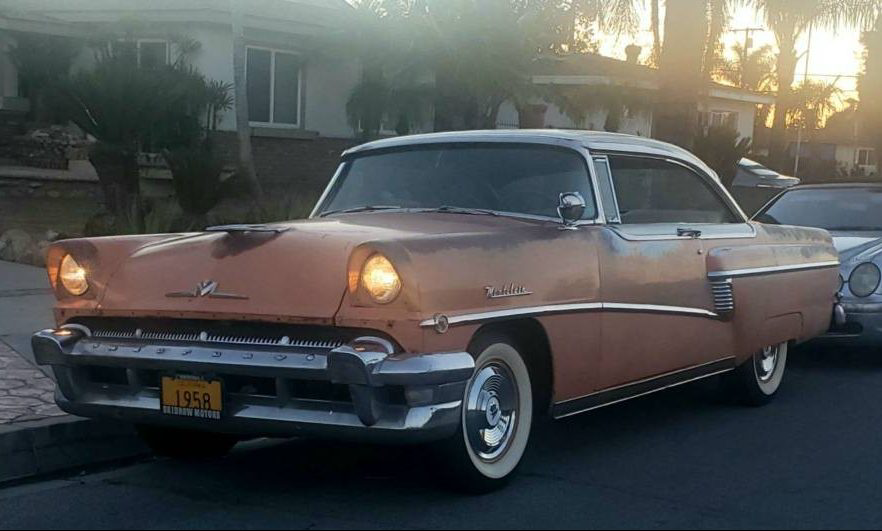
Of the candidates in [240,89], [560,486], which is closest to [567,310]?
[560,486]

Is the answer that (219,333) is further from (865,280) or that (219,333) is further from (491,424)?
(865,280)

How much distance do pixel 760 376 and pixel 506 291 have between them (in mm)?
3070

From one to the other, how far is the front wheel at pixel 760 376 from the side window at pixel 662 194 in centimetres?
93

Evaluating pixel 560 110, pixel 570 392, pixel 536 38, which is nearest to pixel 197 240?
pixel 570 392

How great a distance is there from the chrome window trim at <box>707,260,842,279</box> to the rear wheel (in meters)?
2.87

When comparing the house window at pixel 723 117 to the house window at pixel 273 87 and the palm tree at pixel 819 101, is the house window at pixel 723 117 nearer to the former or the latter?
the house window at pixel 273 87

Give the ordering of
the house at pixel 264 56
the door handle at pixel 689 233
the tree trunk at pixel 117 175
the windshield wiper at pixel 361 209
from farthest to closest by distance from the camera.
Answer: the house at pixel 264 56 → the tree trunk at pixel 117 175 → the door handle at pixel 689 233 → the windshield wiper at pixel 361 209

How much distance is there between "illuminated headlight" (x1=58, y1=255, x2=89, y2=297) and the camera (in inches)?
211

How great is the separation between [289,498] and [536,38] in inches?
631

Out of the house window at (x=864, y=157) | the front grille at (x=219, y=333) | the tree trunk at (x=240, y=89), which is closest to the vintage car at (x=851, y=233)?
the front grille at (x=219, y=333)

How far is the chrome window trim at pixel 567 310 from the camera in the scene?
190 inches

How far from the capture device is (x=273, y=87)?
22000 millimetres

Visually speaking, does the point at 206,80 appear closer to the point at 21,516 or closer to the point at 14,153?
the point at 14,153

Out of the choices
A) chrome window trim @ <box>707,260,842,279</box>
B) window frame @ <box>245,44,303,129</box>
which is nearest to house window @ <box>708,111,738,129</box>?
window frame @ <box>245,44,303,129</box>
